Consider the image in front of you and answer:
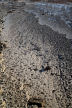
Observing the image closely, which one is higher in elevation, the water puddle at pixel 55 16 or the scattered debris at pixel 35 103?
the water puddle at pixel 55 16

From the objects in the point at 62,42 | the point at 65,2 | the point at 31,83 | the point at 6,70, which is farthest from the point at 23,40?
the point at 65,2

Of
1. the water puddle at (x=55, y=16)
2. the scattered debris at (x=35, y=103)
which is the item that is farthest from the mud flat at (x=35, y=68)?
the water puddle at (x=55, y=16)

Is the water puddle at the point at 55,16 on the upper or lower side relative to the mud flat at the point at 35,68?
upper

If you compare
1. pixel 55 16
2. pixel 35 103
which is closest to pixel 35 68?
pixel 35 103

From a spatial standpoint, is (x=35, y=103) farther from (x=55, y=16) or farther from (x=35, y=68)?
(x=55, y=16)

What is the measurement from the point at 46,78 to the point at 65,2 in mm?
4695

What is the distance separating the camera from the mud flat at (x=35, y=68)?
1.99 metres

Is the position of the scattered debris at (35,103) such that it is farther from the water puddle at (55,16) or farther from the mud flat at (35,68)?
the water puddle at (55,16)

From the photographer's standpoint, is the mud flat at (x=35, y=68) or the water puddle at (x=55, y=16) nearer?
Answer: the mud flat at (x=35, y=68)

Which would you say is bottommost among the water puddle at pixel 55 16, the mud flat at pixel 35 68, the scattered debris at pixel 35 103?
the scattered debris at pixel 35 103

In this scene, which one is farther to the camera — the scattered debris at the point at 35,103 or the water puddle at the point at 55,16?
the water puddle at the point at 55,16

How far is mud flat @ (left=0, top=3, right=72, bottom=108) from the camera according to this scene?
199cm

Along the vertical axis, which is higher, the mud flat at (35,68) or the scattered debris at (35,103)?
the mud flat at (35,68)

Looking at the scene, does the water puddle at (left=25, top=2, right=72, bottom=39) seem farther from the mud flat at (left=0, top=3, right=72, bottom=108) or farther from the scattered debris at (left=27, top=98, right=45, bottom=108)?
the scattered debris at (left=27, top=98, right=45, bottom=108)
